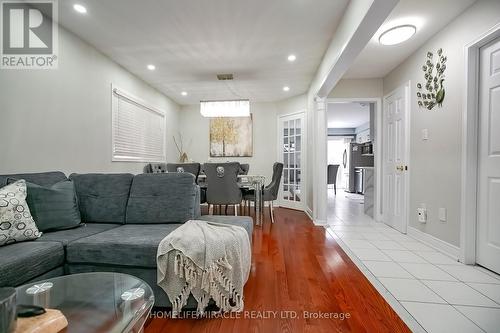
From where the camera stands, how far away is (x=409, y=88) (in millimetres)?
3250

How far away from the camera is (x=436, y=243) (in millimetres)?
2719

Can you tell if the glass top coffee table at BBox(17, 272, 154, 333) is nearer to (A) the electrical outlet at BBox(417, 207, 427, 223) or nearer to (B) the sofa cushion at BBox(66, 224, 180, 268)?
(B) the sofa cushion at BBox(66, 224, 180, 268)

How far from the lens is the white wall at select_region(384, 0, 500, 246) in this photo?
2283mm

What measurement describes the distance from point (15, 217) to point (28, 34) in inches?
75.9

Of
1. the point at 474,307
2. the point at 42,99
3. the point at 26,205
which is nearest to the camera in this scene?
the point at 474,307

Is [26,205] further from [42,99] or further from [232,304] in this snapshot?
[232,304]

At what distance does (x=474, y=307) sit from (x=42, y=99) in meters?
4.10

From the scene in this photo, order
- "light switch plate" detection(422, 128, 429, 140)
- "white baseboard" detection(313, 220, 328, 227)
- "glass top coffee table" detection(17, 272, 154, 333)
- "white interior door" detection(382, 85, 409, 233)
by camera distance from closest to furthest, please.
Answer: "glass top coffee table" detection(17, 272, 154, 333), "light switch plate" detection(422, 128, 429, 140), "white interior door" detection(382, 85, 409, 233), "white baseboard" detection(313, 220, 328, 227)

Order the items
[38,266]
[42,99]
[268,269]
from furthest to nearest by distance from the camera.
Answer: [42,99], [268,269], [38,266]

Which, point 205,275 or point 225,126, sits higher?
point 225,126

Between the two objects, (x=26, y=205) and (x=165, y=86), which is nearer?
(x=26, y=205)

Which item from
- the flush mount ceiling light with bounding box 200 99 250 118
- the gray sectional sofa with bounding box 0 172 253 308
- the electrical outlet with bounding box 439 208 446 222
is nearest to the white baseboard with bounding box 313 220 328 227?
the electrical outlet with bounding box 439 208 446 222

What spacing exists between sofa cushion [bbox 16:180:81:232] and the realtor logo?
125 centimetres

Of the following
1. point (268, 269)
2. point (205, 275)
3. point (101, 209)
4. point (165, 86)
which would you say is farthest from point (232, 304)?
point (165, 86)
